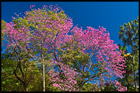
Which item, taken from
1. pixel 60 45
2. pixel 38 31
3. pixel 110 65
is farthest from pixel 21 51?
pixel 110 65

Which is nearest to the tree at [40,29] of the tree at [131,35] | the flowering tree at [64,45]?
the flowering tree at [64,45]

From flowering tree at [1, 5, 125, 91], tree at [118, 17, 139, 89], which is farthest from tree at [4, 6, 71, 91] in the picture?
tree at [118, 17, 139, 89]

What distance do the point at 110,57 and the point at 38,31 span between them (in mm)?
6303

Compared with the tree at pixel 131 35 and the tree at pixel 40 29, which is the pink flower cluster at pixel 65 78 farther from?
the tree at pixel 131 35

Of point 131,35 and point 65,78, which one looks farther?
point 131,35

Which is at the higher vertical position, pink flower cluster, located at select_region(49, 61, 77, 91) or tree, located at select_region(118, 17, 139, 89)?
tree, located at select_region(118, 17, 139, 89)

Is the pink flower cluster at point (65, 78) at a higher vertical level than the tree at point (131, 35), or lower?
lower

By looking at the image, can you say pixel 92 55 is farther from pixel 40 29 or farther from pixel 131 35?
pixel 131 35

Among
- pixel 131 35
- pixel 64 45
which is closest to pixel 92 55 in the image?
pixel 64 45

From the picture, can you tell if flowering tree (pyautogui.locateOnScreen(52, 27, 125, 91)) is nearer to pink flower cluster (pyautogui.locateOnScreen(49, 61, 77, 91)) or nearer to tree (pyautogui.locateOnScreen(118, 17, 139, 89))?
pink flower cluster (pyautogui.locateOnScreen(49, 61, 77, 91))

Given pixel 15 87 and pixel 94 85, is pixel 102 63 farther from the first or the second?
→ pixel 15 87

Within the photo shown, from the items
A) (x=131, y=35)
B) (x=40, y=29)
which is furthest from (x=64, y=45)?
(x=131, y=35)

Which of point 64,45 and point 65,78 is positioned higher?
point 64,45

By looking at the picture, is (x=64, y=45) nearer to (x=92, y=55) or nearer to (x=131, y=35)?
(x=92, y=55)
